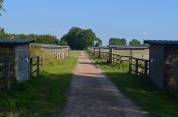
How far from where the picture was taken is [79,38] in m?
180

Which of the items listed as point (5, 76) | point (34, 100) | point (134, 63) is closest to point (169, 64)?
point (5, 76)

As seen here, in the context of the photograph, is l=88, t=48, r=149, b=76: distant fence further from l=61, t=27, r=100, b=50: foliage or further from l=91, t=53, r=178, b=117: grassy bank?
l=61, t=27, r=100, b=50: foliage

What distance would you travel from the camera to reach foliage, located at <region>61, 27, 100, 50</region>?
585ft

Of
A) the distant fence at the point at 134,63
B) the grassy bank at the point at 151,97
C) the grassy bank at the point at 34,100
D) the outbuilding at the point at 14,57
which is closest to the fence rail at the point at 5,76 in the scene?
the grassy bank at the point at 34,100

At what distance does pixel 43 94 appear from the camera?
20.2 metres

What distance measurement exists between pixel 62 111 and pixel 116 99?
385 centimetres

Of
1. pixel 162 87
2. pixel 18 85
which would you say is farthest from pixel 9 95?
pixel 162 87

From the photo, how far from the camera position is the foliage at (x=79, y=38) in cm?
17823

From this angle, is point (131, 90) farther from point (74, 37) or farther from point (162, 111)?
point (74, 37)

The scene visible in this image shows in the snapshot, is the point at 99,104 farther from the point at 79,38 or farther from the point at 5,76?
the point at 79,38

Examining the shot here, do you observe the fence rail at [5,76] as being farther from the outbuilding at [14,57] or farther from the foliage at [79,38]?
the foliage at [79,38]

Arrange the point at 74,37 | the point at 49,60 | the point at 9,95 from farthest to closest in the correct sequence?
the point at 74,37
the point at 49,60
the point at 9,95

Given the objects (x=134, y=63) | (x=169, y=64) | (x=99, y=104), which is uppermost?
(x=169, y=64)

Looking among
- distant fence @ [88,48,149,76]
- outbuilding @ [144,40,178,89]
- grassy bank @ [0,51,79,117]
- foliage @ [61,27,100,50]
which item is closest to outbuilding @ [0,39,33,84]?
grassy bank @ [0,51,79,117]
